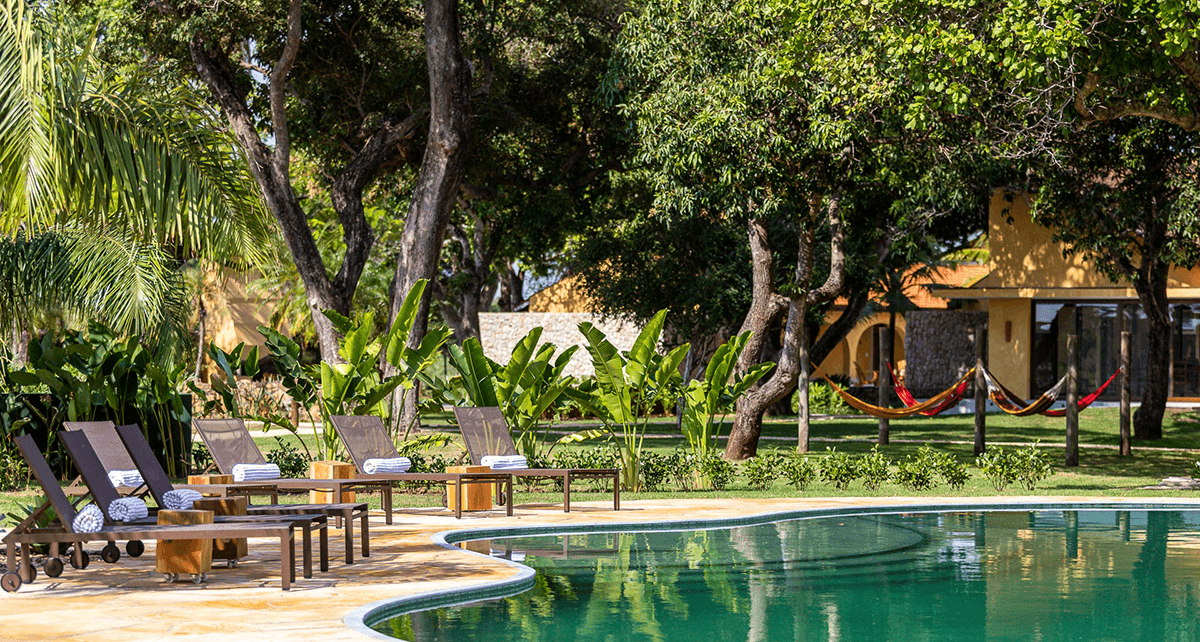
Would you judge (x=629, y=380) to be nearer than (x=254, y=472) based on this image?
No

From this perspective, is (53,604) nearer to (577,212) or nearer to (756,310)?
(756,310)

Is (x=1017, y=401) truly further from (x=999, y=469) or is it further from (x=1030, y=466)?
(x=999, y=469)

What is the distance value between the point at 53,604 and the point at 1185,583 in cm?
755

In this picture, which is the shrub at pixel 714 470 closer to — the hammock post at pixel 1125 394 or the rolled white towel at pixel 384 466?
the rolled white towel at pixel 384 466

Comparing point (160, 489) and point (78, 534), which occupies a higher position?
point (160, 489)

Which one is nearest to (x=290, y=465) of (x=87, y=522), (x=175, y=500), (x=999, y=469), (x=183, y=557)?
(x=175, y=500)

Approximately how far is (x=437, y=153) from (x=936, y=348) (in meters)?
20.4

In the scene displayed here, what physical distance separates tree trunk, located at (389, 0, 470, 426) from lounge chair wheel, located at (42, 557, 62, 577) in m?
13.2

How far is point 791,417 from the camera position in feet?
107

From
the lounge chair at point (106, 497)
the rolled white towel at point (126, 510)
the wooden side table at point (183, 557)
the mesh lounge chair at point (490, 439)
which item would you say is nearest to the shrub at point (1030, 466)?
the mesh lounge chair at point (490, 439)

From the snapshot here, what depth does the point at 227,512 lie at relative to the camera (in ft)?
26.9

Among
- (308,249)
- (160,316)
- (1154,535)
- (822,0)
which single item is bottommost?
(1154,535)

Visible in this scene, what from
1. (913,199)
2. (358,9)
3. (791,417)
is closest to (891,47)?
(913,199)

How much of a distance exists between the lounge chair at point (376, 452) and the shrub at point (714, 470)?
3.54m
